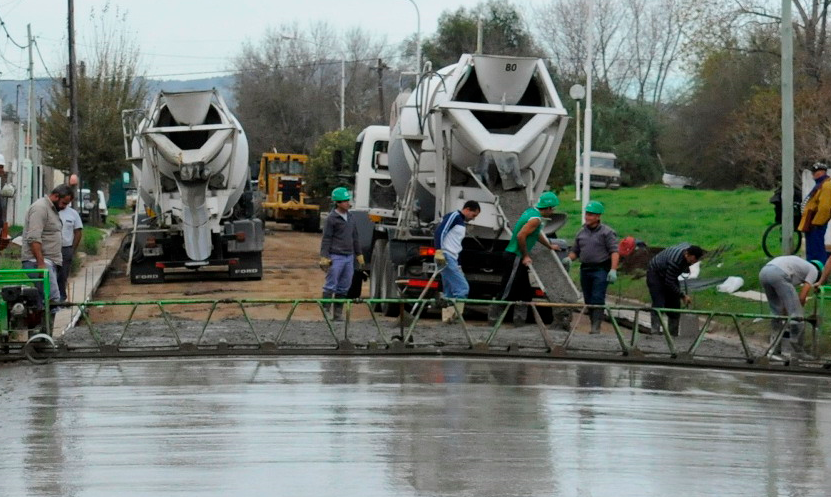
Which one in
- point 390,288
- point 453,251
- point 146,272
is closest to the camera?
point 453,251

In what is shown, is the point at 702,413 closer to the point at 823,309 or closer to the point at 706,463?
the point at 706,463

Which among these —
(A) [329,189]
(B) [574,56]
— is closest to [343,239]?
(A) [329,189]

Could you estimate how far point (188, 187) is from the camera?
24000mm

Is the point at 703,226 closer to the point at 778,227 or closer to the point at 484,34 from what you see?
the point at 778,227

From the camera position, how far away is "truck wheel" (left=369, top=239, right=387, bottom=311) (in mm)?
19359

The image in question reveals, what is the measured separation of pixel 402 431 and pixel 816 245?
9666 millimetres

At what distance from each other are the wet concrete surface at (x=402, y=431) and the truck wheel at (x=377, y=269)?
6.36m

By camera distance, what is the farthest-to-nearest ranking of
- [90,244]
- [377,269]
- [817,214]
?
[90,244]
[377,269]
[817,214]

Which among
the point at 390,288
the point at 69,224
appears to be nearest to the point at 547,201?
the point at 390,288

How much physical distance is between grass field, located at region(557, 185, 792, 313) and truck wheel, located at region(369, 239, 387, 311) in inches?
178

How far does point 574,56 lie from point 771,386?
196ft

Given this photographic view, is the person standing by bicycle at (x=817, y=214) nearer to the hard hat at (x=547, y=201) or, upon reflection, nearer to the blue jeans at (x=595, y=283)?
the blue jeans at (x=595, y=283)

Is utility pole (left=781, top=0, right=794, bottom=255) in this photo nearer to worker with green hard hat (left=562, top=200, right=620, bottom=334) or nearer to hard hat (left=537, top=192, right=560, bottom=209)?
worker with green hard hat (left=562, top=200, right=620, bottom=334)

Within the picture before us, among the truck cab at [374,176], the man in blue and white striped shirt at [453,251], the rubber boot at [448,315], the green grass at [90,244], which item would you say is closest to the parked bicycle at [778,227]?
the man in blue and white striped shirt at [453,251]
